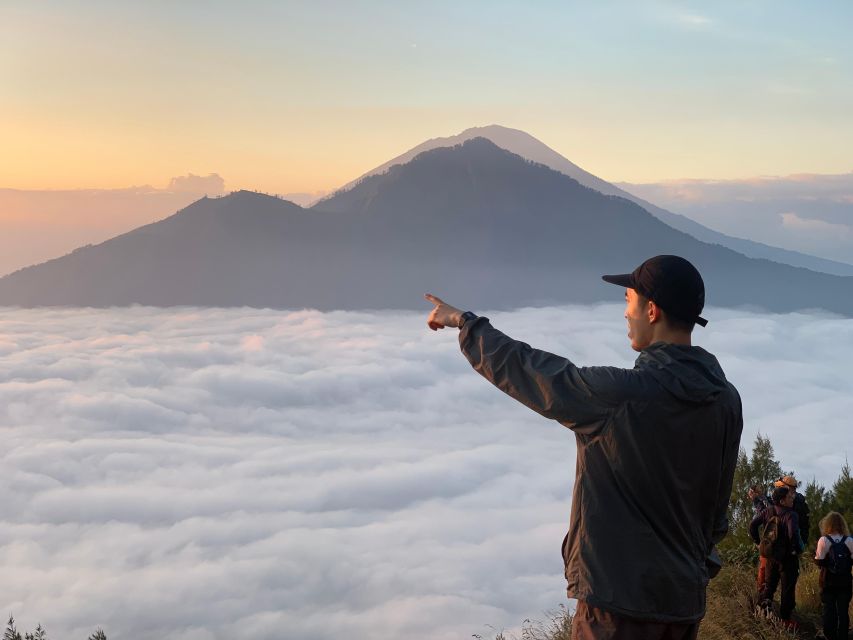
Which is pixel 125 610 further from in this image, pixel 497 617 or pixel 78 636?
pixel 497 617

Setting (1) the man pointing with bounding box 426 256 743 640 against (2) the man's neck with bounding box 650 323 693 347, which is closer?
(1) the man pointing with bounding box 426 256 743 640

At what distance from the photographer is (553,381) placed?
2.57 meters

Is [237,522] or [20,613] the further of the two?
[237,522]

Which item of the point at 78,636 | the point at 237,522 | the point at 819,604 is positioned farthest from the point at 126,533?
the point at 819,604

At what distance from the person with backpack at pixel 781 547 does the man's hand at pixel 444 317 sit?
6460mm

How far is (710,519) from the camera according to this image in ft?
9.46

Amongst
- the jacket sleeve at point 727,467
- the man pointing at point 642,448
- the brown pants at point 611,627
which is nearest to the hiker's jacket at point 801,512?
the jacket sleeve at point 727,467

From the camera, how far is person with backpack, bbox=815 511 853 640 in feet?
25.2

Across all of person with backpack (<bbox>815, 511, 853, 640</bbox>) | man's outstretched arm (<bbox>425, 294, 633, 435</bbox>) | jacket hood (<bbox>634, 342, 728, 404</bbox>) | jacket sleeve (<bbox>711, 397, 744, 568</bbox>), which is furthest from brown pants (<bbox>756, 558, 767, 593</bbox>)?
man's outstretched arm (<bbox>425, 294, 633, 435</bbox>)

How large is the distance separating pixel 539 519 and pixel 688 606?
178 metres

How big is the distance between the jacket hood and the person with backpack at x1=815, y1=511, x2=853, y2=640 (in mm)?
6055

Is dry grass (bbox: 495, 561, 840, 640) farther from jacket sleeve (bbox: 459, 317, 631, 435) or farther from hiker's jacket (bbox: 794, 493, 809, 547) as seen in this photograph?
jacket sleeve (bbox: 459, 317, 631, 435)

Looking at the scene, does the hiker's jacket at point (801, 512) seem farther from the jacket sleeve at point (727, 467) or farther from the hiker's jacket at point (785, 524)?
the jacket sleeve at point (727, 467)

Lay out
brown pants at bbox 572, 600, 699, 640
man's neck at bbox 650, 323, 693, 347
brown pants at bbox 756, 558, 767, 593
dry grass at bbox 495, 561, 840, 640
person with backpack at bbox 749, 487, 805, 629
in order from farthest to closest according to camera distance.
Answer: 1. brown pants at bbox 756, 558, 767, 593
2. person with backpack at bbox 749, 487, 805, 629
3. dry grass at bbox 495, 561, 840, 640
4. man's neck at bbox 650, 323, 693, 347
5. brown pants at bbox 572, 600, 699, 640
